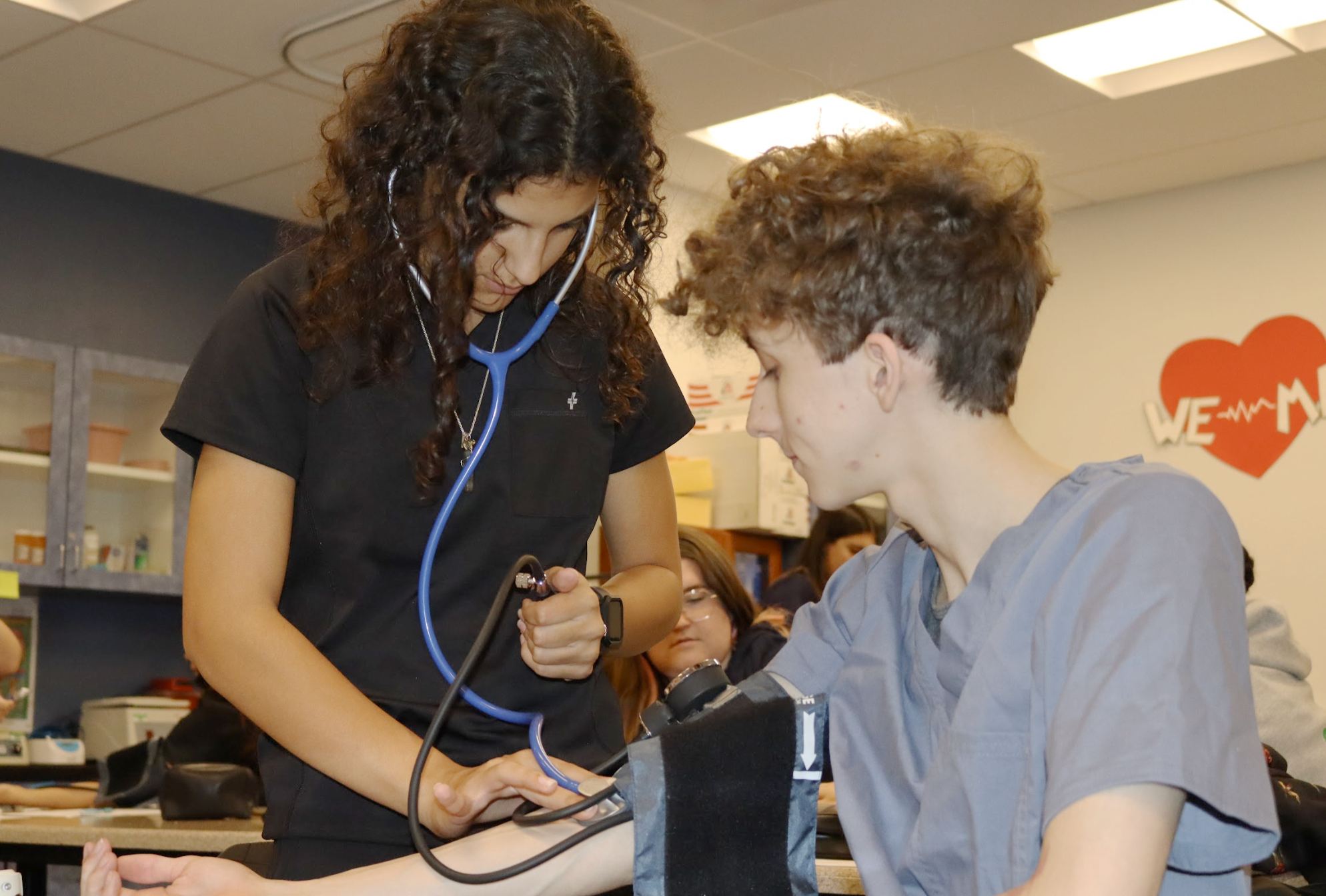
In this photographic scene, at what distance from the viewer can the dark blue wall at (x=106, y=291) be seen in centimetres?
478

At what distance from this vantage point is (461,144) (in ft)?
4.07

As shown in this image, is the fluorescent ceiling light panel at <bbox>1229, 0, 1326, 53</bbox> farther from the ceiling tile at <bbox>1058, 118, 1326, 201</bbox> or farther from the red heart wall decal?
the red heart wall decal

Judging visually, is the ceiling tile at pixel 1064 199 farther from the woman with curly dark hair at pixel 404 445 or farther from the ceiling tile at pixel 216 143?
the woman with curly dark hair at pixel 404 445

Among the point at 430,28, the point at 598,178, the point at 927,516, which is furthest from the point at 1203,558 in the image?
the point at 430,28

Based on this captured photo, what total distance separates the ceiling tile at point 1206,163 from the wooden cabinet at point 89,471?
3.33 meters

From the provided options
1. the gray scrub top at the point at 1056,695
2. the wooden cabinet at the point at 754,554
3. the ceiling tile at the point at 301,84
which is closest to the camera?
the gray scrub top at the point at 1056,695

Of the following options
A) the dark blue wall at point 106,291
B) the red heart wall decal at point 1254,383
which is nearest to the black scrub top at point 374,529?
the dark blue wall at point 106,291

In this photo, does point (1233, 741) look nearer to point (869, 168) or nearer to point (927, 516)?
point (927, 516)

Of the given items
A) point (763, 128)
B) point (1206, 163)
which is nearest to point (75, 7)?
point (763, 128)

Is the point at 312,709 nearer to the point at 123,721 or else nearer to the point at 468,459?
the point at 468,459

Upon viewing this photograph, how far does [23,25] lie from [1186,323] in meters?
3.90

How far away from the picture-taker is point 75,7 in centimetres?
364

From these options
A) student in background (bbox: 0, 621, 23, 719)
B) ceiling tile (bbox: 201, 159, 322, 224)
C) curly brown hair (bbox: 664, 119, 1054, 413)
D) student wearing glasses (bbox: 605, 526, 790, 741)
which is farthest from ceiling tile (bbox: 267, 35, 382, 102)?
curly brown hair (bbox: 664, 119, 1054, 413)

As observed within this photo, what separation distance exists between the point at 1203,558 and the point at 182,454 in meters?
4.54
